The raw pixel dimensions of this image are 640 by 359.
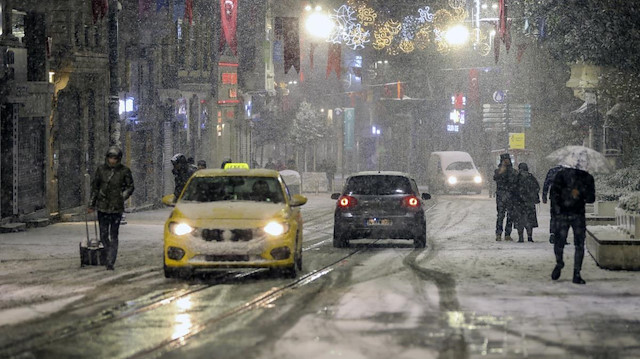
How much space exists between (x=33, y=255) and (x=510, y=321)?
1047cm

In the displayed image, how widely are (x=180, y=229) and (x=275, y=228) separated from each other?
1278mm

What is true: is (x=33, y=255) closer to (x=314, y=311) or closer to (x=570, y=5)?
(x=314, y=311)

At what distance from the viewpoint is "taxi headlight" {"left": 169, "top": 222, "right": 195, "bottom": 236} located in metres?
16.1

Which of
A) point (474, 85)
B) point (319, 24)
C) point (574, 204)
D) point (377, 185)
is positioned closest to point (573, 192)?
point (574, 204)

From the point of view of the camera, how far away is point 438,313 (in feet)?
41.4

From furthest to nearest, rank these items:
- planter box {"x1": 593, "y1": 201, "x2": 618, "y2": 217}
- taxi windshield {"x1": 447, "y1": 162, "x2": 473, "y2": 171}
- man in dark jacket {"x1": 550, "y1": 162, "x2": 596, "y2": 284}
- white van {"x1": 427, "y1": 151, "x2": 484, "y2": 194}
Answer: taxi windshield {"x1": 447, "y1": 162, "x2": 473, "y2": 171}
white van {"x1": 427, "y1": 151, "x2": 484, "y2": 194}
planter box {"x1": 593, "y1": 201, "x2": 618, "y2": 217}
man in dark jacket {"x1": 550, "y1": 162, "x2": 596, "y2": 284}

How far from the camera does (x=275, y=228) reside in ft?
53.2

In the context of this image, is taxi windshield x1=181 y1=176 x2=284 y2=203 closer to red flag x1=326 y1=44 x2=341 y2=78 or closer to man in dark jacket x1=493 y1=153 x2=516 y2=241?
man in dark jacket x1=493 y1=153 x2=516 y2=241

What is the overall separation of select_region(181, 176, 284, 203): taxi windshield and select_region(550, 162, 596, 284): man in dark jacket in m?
3.96

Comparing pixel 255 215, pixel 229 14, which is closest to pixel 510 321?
pixel 255 215

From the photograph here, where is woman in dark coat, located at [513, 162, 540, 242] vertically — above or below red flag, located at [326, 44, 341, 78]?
below

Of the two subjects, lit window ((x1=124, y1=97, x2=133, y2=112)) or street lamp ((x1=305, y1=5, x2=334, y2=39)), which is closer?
lit window ((x1=124, y1=97, x2=133, y2=112))

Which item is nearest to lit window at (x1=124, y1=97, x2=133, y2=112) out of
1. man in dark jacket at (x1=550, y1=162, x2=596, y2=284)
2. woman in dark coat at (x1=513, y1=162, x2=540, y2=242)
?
woman in dark coat at (x1=513, y1=162, x2=540, y2=242)

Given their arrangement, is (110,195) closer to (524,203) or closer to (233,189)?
(233,189)
